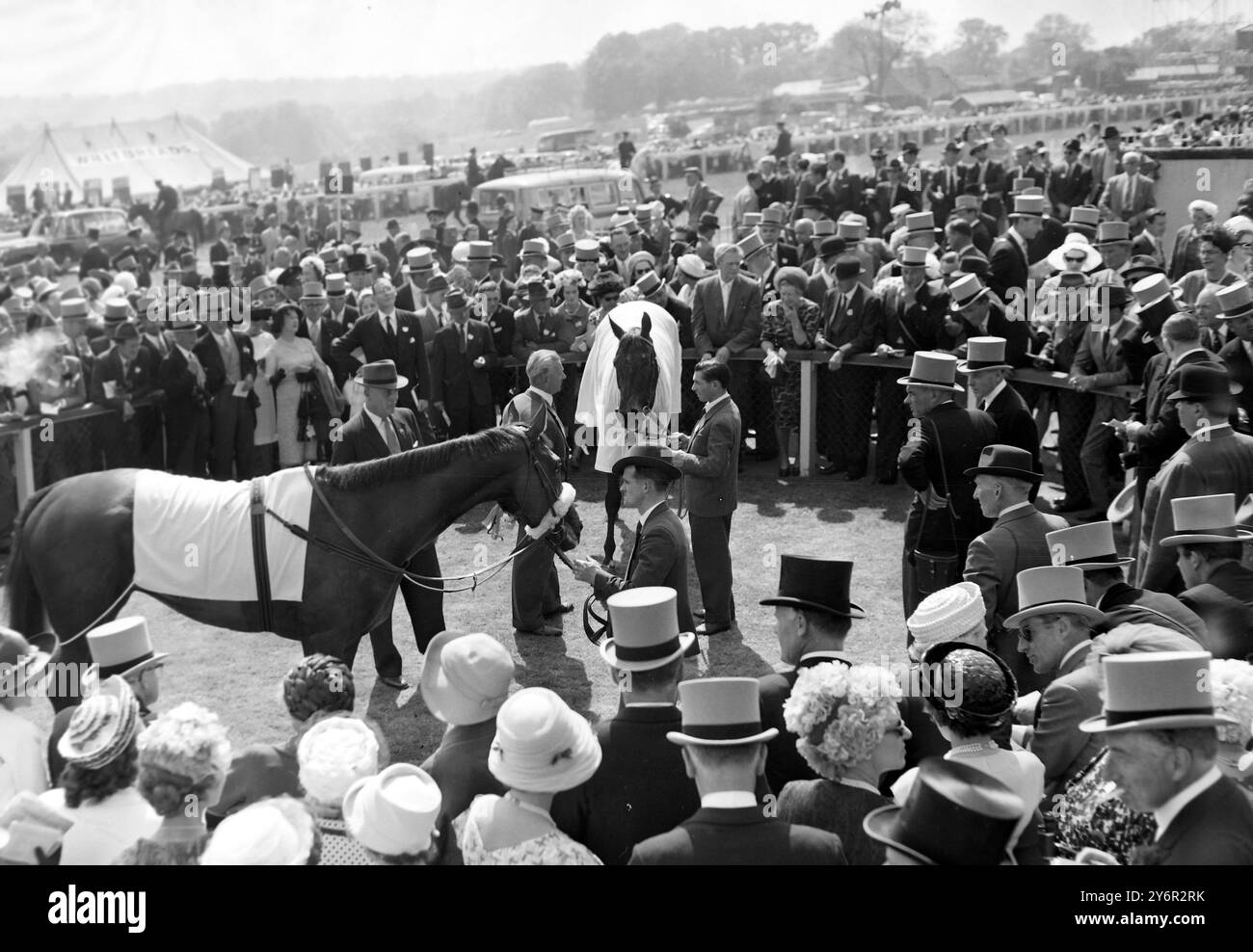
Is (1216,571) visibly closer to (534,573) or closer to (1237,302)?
(1237,302)

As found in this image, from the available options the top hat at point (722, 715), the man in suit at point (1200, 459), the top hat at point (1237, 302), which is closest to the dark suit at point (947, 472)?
the man in suit at point (1200, 459)

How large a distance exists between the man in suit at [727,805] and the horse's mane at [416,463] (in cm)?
344

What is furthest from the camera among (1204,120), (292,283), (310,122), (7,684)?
(310,122)

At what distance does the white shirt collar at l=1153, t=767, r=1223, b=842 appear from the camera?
11.0 ft

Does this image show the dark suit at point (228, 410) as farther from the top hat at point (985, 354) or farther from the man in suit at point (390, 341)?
the top hat at point (985, 354)

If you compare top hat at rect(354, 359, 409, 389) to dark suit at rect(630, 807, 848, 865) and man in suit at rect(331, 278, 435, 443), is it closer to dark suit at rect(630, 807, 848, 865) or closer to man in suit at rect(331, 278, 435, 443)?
man in suit at rect(331, 278, 435, 443)

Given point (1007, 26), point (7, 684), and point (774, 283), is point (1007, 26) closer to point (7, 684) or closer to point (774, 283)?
point (774, 283)

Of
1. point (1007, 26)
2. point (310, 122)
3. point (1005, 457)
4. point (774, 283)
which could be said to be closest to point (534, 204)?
point (1007, 26)

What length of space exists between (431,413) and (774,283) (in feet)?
11.4

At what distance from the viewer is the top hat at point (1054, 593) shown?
515cm

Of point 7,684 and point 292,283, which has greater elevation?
point 292,283

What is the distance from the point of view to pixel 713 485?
8.48 meters

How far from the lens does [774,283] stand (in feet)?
41.0
